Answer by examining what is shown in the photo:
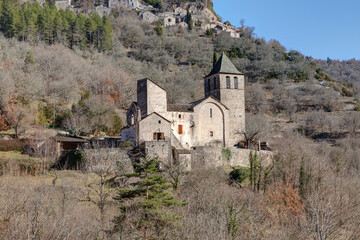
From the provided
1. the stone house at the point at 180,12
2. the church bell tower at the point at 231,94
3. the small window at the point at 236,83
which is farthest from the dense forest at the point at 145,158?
the stone house at the point at 180,12

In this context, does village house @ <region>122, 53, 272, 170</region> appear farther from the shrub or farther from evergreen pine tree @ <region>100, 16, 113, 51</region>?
evergreen pine tree @ <region>100, 16, 113, 51</region>

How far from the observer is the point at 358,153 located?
42.0m

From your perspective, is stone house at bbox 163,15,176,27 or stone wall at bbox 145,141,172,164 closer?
stone wall at bbox 145,141,172,164

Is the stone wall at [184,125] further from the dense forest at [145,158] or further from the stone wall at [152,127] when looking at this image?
the dense forest at [145,158]

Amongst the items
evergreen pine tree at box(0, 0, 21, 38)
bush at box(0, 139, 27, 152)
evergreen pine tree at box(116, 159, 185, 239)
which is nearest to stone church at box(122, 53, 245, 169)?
bush at box(0, 139, 27, 152)

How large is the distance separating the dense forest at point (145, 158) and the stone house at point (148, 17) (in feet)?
22.5

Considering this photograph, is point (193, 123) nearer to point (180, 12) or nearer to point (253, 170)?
point (253, 170)

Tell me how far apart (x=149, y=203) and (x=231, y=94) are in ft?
76.8

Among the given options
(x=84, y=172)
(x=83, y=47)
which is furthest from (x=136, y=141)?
(x=83, y=47)

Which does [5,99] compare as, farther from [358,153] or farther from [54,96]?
[358,153]

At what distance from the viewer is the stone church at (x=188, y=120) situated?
96.4 ft

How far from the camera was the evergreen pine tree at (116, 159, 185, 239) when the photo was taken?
55.7 ft

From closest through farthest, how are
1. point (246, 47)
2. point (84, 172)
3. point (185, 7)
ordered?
point (84, 172)
point (246, 47)
point (185, 7)

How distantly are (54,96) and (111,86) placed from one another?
10100 millimetres
